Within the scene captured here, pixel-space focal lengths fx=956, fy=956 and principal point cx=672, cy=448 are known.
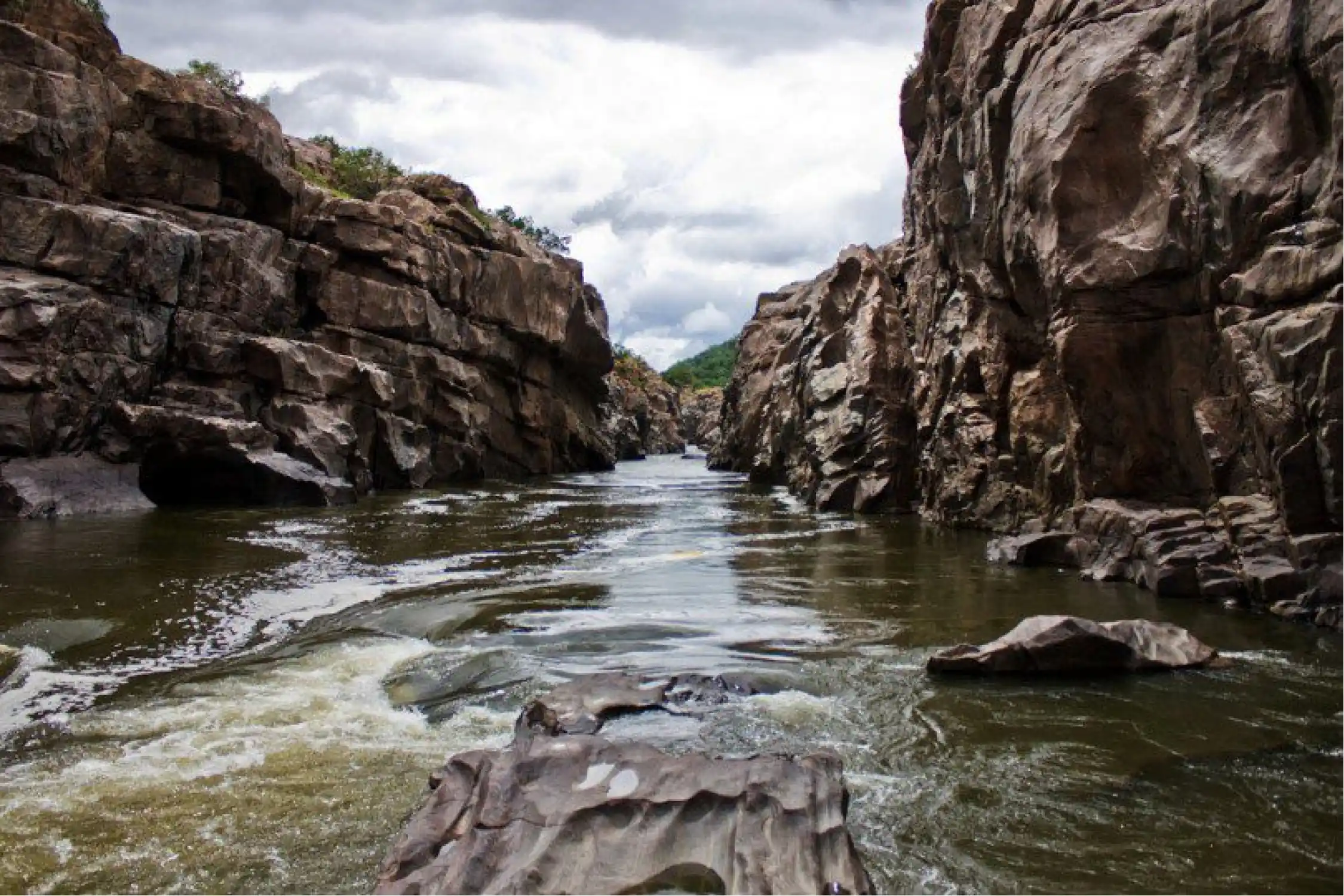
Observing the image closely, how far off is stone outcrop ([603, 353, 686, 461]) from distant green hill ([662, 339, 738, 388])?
9151 millimetres

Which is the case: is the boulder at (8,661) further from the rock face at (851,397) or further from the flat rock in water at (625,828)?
the rock face at (851,397)

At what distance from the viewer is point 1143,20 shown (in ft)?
42.3

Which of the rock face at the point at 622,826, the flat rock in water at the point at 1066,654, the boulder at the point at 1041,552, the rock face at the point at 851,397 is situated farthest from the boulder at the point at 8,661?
the rock face at the point at 851,397

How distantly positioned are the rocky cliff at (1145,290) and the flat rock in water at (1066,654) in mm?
2721

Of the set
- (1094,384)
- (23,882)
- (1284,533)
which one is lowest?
(23,882)

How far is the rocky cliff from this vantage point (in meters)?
9.88

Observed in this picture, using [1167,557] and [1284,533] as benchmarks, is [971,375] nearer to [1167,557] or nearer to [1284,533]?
[1167,557]

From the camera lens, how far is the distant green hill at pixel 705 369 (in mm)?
126688

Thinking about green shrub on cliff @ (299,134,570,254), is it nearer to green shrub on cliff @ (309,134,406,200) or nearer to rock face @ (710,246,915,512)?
green shrub on cliff @ (309,134,406,200)

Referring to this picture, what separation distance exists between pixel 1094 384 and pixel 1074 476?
202cm

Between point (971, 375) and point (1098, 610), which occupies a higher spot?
point (971, 375)

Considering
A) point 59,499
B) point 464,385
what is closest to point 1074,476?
point 59,499

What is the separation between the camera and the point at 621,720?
688 centimetres

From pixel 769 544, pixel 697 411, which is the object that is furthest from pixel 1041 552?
pixel 697 411
